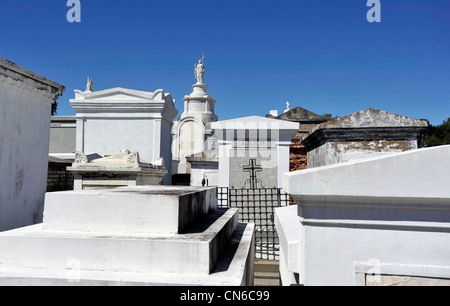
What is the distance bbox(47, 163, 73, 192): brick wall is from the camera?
365 inches

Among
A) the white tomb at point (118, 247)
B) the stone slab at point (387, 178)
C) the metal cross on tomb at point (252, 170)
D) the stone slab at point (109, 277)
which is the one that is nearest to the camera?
the stone slab at point (387, 178)

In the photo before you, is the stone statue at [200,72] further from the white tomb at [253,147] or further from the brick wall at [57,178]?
the white tomb at [253,147]

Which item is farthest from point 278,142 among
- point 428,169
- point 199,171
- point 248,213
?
point 428,169

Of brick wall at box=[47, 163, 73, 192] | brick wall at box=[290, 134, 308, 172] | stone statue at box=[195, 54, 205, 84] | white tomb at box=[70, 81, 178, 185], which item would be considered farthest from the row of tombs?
stone statue at box=[195, 54, 205, 84]

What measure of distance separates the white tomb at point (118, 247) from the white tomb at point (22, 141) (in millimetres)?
2730

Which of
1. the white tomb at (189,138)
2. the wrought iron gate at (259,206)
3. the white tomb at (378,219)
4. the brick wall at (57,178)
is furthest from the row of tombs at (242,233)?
the white tomb at (189,138)

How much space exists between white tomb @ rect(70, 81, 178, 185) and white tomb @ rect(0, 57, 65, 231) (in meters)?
5.65

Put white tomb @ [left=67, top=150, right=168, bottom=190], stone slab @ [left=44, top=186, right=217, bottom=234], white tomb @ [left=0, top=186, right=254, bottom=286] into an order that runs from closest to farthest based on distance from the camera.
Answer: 1. white tomb @ [left=0, top=186, right=254, bottom=286]
2. stone slab @ [left=44, top=186, right=217, bottom=234]
3. white tomb @ [left=67, top=150, right=168, bottom=190]

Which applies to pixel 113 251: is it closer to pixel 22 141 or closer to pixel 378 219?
pixel 378 219

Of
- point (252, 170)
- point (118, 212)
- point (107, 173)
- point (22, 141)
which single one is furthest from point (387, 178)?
point (107, 173)

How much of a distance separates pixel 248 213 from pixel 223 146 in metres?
1.69

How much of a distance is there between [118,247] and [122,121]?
10315 mm

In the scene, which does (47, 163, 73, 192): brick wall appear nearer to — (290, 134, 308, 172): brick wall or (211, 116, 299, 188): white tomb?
(211, 116, 299, 188): white tomb

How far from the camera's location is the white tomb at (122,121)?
459 inches
